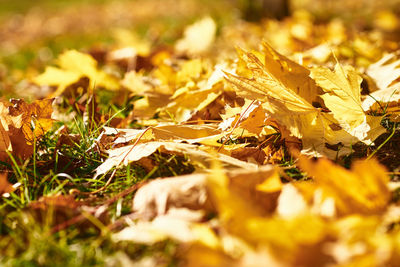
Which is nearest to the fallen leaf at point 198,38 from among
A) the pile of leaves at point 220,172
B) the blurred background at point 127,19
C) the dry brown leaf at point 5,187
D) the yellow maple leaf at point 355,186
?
the blurred background at point 127,19

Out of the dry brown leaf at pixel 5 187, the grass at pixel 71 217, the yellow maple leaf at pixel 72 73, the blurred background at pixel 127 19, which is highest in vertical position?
the yellow maple leaf at pixel 72 73

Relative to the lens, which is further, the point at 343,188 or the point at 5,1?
the point at 5,1

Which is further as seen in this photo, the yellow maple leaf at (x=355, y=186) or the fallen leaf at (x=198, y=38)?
the fallen leaf at (x=198, y=38)

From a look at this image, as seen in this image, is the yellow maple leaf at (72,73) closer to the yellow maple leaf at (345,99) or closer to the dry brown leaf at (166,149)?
the dry brown leaf at (166,149)

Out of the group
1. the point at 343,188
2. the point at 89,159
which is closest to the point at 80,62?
the point at 89,159

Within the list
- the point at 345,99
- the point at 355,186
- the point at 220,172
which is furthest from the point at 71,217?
the point at 345,99

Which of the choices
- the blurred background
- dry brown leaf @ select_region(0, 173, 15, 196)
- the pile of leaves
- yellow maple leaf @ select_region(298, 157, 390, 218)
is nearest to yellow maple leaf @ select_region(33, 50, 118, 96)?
the pile of leaves

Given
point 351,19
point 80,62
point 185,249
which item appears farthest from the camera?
point 351,19

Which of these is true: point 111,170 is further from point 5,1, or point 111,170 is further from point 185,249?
point 5,1

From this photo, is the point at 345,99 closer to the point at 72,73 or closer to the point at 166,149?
the point at 166,149
